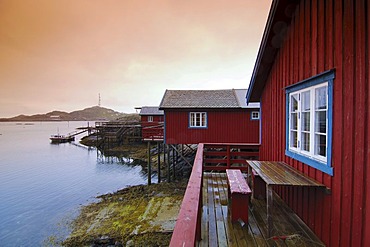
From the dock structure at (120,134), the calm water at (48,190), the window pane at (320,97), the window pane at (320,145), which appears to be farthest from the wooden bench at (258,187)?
the dock structure at (120,134)

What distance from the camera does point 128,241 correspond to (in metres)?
7.51

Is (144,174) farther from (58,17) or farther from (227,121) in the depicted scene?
(58,17)

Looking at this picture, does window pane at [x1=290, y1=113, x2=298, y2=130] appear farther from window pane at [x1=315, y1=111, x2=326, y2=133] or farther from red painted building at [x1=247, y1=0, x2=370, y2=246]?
window pane at [x1=315, y1=111, x2=326, y2=133]

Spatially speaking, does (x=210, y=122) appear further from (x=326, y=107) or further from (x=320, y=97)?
(x=326, y=107)

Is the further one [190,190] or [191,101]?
[191,101]

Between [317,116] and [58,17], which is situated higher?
[58,17]

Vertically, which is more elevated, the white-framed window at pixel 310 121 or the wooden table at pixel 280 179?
the white-framed window at pixel 310 121

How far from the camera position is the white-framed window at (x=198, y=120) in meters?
14.1

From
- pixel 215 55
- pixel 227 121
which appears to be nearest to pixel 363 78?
pixel 227 121

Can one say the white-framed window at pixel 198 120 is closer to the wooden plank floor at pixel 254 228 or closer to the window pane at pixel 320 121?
the wooden plank floor at pixel 254 228

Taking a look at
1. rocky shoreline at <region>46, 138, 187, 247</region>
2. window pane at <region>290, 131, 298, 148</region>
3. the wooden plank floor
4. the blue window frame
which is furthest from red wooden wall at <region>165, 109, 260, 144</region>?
window pane at <region>290, 131, 298, 148</region>

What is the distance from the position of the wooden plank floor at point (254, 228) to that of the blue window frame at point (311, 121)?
1.05 metres

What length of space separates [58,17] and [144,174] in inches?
541

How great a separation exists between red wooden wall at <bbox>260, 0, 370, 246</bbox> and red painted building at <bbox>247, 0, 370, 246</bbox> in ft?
0.03
